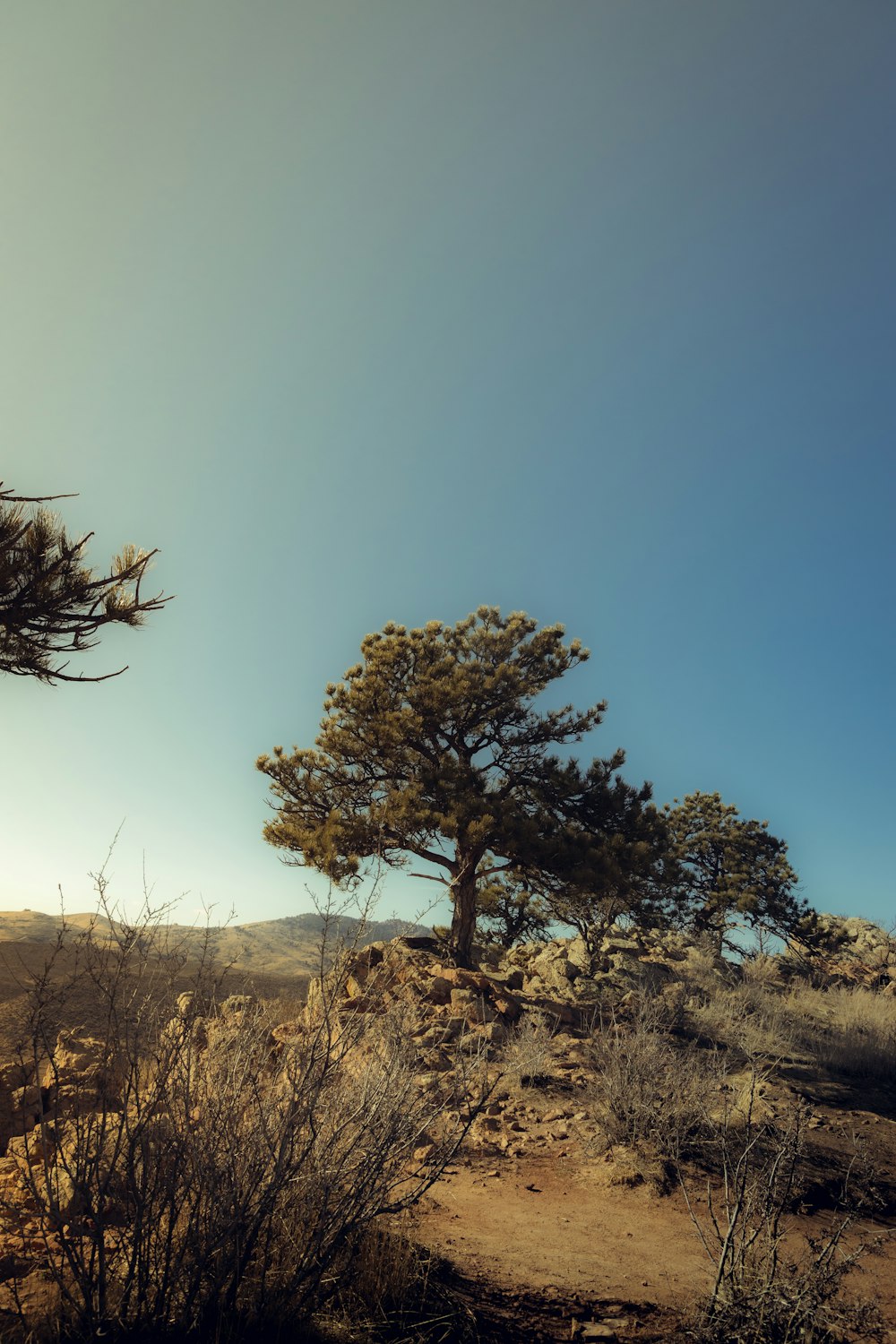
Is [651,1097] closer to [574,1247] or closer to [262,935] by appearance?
[574,1247]

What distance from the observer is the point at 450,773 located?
13.5m

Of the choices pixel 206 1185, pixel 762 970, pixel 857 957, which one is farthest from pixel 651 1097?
pixel 857 957

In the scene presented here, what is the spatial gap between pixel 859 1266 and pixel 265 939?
67442 mm

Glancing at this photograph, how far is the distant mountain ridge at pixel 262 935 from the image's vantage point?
12.8 ft

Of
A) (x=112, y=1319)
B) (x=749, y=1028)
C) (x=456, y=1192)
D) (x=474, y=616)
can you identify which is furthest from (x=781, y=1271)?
(x=474, y=616)

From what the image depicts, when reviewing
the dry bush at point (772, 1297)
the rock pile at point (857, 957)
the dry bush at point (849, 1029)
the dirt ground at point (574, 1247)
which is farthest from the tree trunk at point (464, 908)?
the rock pile at point (857, 957)

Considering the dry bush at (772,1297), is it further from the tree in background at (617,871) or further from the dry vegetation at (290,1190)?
the tree in background at (617,871)

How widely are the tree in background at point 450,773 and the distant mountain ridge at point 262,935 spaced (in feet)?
6.41

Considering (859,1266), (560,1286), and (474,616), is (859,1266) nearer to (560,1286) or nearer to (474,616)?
(560,1286)

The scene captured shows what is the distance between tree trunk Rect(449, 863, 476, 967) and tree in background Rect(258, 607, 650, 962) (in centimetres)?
3

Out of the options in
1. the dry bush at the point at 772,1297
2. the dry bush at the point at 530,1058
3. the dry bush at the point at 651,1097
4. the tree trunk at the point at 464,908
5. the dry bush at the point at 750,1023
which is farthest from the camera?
the tree trunk at the point at 464,908

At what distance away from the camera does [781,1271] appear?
3.83 metres

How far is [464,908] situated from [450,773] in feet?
9.95

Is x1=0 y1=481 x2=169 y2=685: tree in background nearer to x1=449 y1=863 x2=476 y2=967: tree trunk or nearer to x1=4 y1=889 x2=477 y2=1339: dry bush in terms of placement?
x1=4 y1=889 x2=477 y2=1339: dry bush
